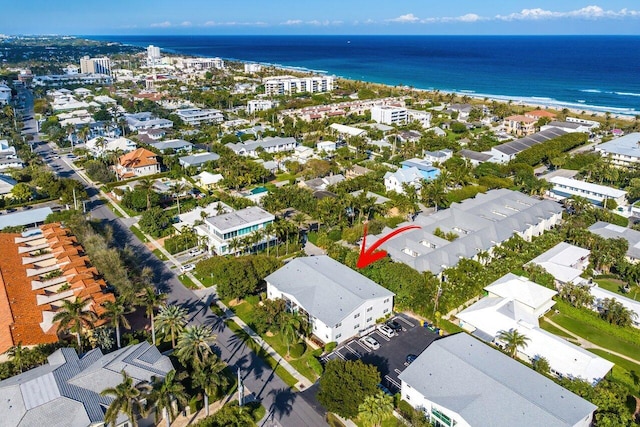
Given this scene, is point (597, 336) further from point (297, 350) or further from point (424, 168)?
point (424, 168)

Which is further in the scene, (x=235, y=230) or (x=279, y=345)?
(x=235, y=230)

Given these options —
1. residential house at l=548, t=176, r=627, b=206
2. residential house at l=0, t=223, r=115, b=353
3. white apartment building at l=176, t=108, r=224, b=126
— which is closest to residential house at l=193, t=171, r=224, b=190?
residential house at l=0, t=223, r=115, b=353

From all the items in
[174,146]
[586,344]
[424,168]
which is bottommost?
[586,344]

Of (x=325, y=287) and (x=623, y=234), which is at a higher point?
(x=623, y=234)

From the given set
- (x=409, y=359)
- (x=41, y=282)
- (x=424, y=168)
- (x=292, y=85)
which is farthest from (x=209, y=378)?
(x=292, y=85)

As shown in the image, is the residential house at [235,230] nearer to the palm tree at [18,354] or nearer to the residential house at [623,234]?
the palm tree at [18,354]

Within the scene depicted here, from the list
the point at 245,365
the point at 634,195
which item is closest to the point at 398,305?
the point at 245,365
